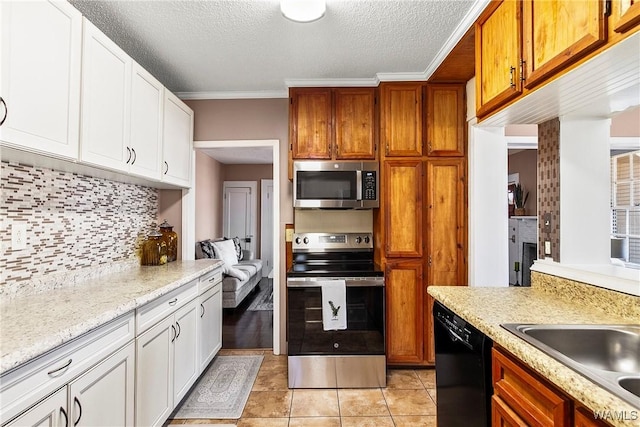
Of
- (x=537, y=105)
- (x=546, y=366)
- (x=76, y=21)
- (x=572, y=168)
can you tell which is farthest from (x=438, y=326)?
(x=76, y=21)

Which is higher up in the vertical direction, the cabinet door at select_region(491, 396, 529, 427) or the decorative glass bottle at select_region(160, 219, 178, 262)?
the decorative glass bottle at select_region(160, 219, 178, 262)

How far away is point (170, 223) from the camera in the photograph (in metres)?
3.05

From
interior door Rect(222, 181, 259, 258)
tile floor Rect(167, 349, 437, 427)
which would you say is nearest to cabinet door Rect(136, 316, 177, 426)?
tile floor Rect(167, 349, 437, 427)

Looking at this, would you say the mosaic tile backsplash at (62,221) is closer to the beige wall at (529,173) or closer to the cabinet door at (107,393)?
the cabinet door at (107,393)

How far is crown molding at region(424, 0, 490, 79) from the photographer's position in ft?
5.87

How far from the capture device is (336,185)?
8.91 feet

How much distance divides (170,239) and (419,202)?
2169 millimetres

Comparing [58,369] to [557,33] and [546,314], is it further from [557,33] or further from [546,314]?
[557,33]

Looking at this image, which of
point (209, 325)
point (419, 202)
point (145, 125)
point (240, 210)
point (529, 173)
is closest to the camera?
point (145, 125)

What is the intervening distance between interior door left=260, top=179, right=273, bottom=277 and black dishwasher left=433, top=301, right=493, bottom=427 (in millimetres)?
5023

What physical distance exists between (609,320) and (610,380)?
57cm

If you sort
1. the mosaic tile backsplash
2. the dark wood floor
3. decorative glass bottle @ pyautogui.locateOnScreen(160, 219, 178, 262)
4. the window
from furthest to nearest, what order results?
1. the dark wood floor
2. decorative glass bottle @ pyautogui.locateOnScreen(160, 219, 178, 262)
3. the window
4. the mosaic tile backsplash

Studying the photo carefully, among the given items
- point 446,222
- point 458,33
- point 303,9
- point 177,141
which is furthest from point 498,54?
point 177,141

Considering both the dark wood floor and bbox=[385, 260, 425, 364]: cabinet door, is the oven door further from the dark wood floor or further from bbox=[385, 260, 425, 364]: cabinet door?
the dark wood floor
